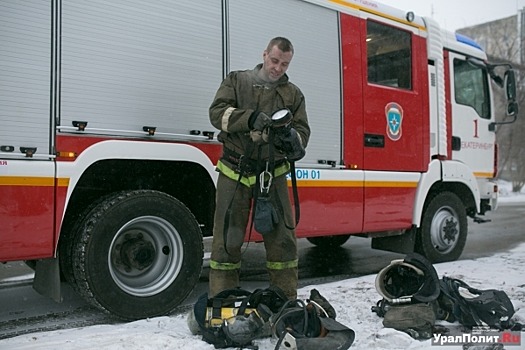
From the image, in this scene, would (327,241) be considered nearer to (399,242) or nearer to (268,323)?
(399,242)

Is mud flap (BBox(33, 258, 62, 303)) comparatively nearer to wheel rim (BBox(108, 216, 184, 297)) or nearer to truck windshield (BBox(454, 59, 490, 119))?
wheel rim (BBox(108, 216, 184, 297))

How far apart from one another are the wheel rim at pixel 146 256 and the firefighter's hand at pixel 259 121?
1.03 m

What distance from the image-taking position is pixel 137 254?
385cm

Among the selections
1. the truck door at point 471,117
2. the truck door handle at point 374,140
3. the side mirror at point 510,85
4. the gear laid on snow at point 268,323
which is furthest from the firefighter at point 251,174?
the side mirror at point 510,85

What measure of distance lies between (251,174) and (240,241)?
1.55 feet

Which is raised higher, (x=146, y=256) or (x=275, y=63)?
(x=275, y=63)

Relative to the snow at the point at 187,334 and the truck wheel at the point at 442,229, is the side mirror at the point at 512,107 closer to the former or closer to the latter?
the truck wheel at the point at 442,229

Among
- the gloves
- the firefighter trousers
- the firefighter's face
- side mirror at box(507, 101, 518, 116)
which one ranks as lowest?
the firefighter trousers

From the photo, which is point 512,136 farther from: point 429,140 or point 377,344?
point 377,344

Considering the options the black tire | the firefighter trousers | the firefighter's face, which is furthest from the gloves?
the black tire

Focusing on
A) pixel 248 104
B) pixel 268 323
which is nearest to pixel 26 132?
pixel 248 104

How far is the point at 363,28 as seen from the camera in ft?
17.7

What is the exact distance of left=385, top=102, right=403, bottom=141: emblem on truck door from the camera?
5.54 meters

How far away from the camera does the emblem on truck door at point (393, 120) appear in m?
5.54
